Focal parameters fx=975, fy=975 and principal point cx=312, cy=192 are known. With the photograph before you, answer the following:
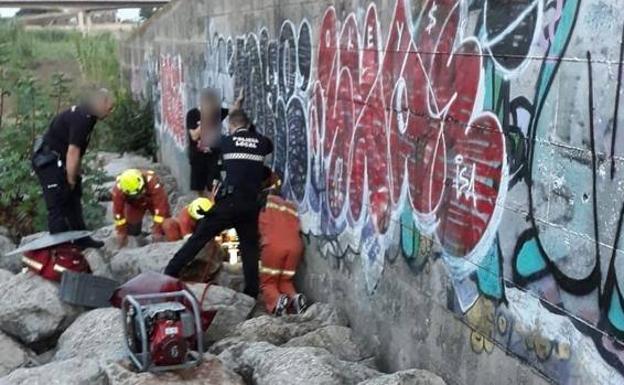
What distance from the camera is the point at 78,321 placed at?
7.34 meters

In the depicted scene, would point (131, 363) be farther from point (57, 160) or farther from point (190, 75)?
point (190, 75)

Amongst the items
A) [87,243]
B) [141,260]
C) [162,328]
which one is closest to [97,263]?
[87,243]

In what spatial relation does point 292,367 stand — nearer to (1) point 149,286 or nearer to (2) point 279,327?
(1) point 149,286

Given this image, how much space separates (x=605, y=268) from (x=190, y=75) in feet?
32.3

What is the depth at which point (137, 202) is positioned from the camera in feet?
32.5

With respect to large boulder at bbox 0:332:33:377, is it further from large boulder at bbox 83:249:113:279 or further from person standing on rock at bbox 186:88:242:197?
person standing on rock at bbox 186:88:242:197

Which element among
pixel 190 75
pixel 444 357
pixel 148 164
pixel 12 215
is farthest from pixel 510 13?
pixel 148 164

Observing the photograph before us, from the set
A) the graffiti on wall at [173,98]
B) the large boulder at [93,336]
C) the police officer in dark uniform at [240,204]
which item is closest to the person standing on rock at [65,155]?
the police officer in dark uniform at [240,204]

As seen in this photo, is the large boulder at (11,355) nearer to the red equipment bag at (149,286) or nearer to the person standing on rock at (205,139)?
the red equipment bag at (149,286)

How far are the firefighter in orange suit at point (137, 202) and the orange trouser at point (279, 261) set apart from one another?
1.65 meters

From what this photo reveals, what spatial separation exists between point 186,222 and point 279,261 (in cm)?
135

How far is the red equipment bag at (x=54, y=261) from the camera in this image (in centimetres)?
794

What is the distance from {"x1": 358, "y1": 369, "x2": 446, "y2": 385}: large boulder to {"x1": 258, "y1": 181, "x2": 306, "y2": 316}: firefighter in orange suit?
278 centimetres

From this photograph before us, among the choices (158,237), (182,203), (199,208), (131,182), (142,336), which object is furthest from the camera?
(182,203)
